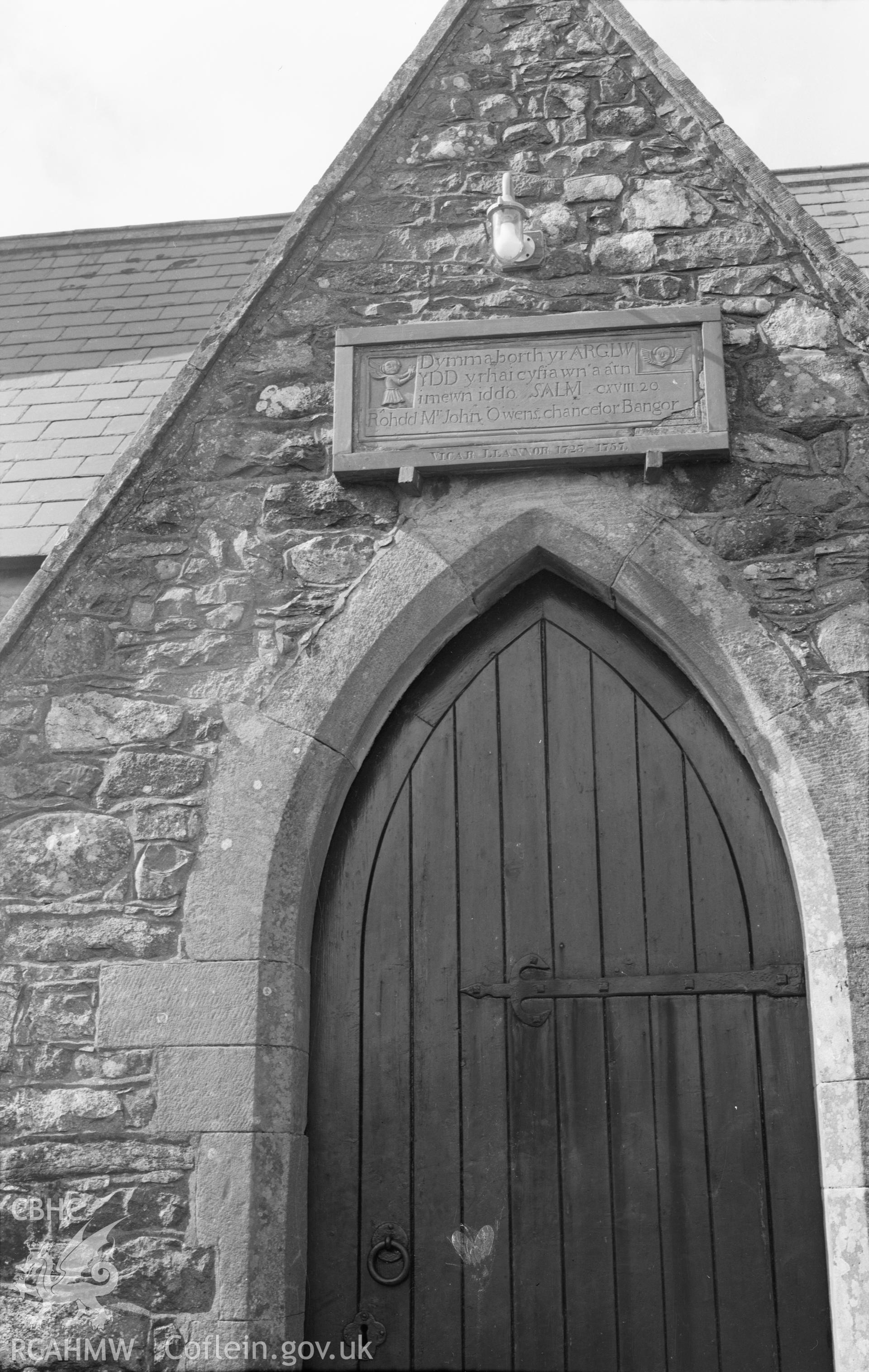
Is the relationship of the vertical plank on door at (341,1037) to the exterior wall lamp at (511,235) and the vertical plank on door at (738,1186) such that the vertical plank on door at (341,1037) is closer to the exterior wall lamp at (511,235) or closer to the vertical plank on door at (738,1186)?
the vertical plank on door at (738,1186)

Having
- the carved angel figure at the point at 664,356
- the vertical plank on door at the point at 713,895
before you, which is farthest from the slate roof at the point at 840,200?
the vertical plank on door at the point at 713,895

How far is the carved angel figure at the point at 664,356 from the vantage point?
4.09 meters

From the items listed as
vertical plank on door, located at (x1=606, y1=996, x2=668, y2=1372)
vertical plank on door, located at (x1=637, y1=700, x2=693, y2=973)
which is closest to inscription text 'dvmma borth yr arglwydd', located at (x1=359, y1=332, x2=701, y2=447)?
vertical plank on door, located at (x1=637, y1=700, x2=693, y2=973)

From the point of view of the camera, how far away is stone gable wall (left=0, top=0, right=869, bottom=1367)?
363 centimetres

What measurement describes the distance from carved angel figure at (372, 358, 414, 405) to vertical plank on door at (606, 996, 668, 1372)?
206cm

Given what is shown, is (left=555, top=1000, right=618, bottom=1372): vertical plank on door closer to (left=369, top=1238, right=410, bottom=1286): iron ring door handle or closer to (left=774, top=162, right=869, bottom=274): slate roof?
(left=369, top=1238, right=410, bottom=1286): iron ring door handle

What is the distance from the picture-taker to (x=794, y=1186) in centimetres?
368

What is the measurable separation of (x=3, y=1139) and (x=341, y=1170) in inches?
39.3

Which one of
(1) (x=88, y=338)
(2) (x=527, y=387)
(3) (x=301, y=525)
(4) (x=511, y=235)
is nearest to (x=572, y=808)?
(3) (x=301, y=525)

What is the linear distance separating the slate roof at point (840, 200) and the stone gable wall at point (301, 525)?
2.33 metres

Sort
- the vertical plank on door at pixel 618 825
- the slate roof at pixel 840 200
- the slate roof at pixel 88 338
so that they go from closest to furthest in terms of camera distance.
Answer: the vertical plank on door at pixel 618 825 < the slate roof at pixel 88 338 < the slate roof at pixel 840 200

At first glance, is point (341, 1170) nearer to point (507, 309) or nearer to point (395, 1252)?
point (395, 1252)

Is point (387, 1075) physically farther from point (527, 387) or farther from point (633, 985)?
point (527, 387)

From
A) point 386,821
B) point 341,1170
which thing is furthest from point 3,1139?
point 386,821
